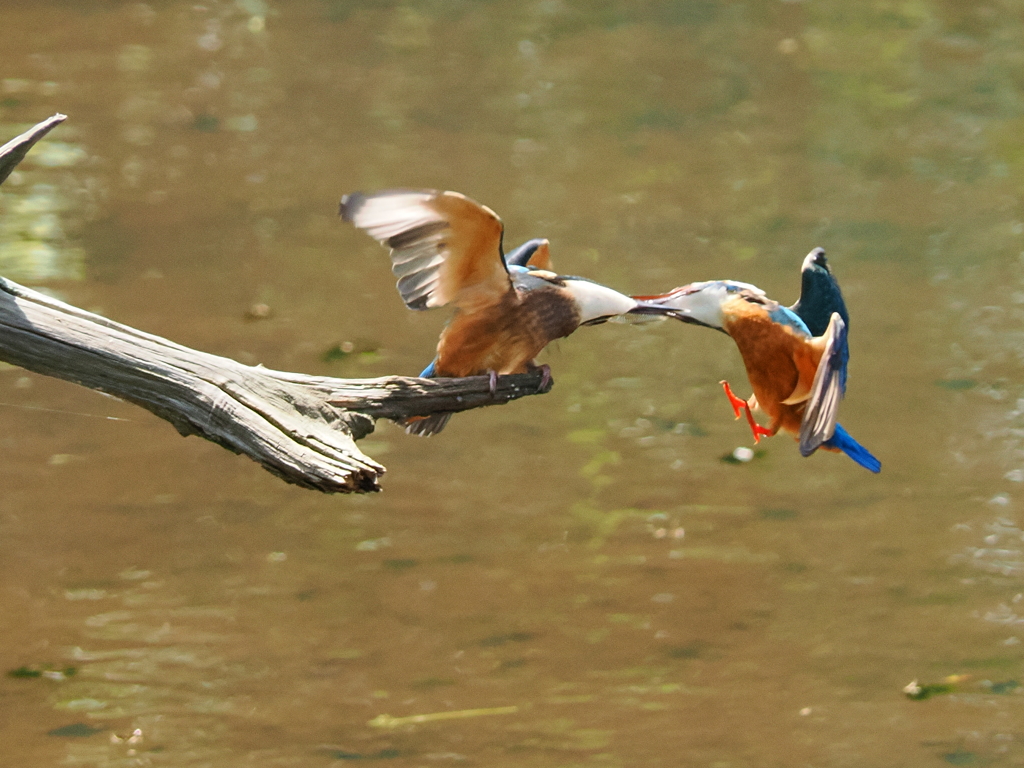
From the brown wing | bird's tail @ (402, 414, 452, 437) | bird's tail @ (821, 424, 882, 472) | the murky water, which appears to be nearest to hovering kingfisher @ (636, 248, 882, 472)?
bird's tail @ (821, 424, 882, 472)

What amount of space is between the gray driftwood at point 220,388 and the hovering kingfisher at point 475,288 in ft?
0.18

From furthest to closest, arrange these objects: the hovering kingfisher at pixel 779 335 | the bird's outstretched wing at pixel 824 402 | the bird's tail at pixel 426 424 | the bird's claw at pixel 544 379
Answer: the bird's tail at pixel 426 424 < the bird's claw at pixel 544 379 < the hovering kingfisher at pixel 779 335 < the bird's outstretched wing at pixel 824 402

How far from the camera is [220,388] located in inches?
82.7

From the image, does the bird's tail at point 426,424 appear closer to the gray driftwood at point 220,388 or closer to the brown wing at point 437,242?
the gray driftwood at point 220,388

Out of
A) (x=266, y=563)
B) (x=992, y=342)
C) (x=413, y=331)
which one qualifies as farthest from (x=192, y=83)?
(x=992, y=342)

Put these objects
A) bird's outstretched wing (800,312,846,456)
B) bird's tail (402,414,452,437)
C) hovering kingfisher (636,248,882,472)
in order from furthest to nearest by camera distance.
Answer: bird's tail (402,414,452,437) < hovering kingfisher (636,248,882,472) < bird's outstretched wing (800,312,846,456)

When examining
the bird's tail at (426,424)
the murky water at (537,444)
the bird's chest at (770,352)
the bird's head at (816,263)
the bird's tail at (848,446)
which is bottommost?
the murky water at (537,444)

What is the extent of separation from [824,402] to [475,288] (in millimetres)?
600

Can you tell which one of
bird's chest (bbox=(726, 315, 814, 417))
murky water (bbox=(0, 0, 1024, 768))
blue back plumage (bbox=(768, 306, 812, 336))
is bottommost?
murky water (bbox=(0, 0, 1024, 768))

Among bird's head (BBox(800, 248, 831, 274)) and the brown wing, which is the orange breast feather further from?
the brown wing

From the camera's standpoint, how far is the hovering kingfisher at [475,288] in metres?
1.99

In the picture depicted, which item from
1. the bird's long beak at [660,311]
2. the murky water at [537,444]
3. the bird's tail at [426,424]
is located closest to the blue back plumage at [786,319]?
Answer: the bird's long beak at [660,311]

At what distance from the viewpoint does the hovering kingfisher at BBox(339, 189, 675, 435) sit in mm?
1989

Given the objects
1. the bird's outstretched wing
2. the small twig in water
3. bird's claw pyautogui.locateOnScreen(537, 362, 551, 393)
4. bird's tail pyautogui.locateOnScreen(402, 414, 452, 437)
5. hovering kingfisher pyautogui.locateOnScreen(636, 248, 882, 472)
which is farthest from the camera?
the small twig in water
